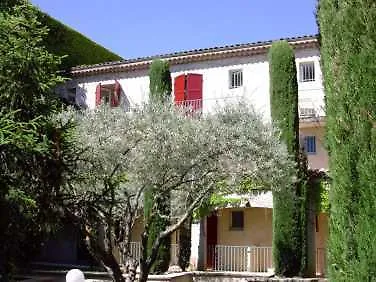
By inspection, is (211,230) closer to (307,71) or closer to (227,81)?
(227,81)

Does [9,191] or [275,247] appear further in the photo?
[275,247]

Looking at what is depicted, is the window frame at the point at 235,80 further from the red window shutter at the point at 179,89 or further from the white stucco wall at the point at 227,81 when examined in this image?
the red window shutter at the point at 179,89

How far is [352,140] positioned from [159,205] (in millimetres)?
13895

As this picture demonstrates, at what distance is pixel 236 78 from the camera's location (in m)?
26.8

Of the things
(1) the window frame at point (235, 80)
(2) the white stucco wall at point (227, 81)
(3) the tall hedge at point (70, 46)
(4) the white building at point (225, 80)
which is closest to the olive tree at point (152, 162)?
(4) the white building at point (225, 80)

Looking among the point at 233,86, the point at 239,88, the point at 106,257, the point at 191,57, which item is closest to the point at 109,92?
the point at 191,57

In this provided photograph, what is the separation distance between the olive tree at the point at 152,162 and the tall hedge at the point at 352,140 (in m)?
9.38

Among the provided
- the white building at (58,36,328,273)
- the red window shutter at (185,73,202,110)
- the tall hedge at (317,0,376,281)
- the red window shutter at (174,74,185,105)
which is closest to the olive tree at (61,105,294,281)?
the white building at (58,36,328,273)

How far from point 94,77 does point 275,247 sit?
49.5 feet

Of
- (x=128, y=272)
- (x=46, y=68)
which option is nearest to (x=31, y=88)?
(x=46, y=68)

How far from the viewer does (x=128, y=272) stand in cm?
1502

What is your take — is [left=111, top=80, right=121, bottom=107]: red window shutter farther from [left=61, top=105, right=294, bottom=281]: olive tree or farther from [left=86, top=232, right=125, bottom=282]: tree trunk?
[left=86, top=232, right=125, bottom=282]: tree trunk

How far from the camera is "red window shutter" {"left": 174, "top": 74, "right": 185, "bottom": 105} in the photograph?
27.5 metres

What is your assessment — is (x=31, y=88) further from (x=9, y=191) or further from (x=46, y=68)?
(x=9, y=191)
